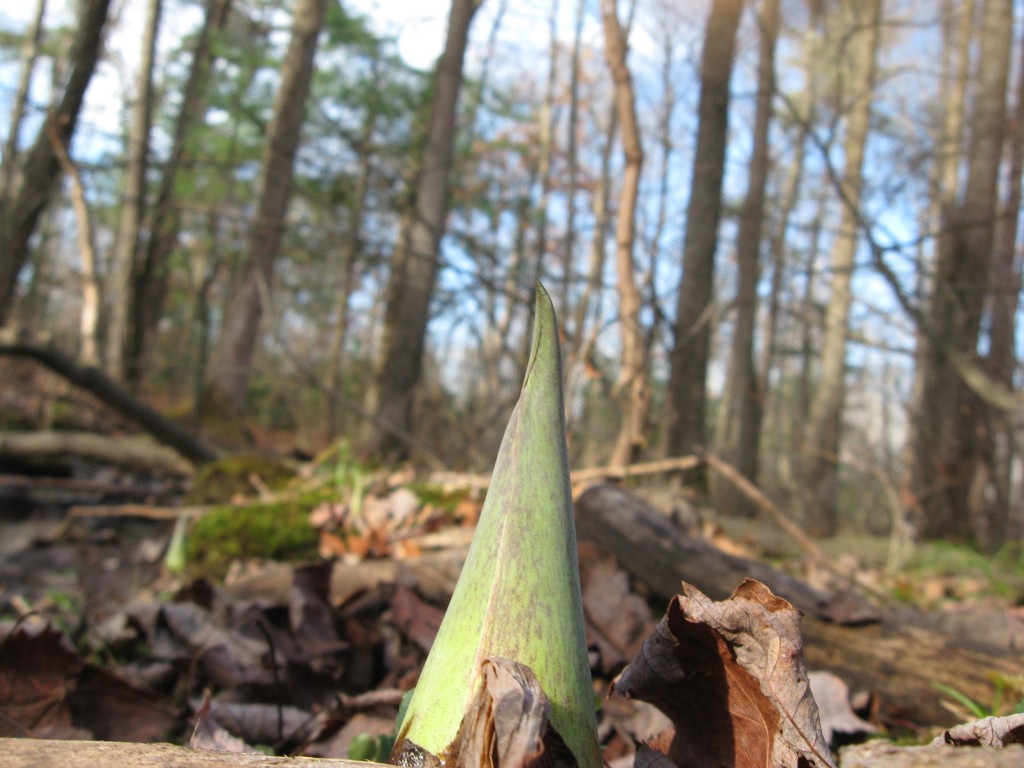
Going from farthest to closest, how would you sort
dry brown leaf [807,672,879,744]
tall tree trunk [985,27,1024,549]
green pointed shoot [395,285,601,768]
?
1. tall tree trunk [985,27,1024,549]
2. dry brown leaf [807,672,879,744]
3. green pointed shoot [395,285,601,768]

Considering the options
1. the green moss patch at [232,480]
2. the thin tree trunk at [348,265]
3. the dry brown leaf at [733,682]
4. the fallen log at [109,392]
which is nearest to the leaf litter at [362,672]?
the dry brown leaf at [733,682]

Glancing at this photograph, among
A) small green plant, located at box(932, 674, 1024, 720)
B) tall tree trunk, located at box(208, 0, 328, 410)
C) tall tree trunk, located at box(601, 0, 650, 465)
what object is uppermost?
tall tree trunk, located at box(208, 0, 328, 410)

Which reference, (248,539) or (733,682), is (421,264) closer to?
(248,539)

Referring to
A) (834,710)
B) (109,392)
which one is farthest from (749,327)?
(834,710)

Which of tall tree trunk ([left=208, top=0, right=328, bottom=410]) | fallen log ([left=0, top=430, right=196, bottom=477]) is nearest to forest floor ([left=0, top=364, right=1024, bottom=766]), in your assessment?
fallen log ([left=0, top=430, right=196, bottom=477])

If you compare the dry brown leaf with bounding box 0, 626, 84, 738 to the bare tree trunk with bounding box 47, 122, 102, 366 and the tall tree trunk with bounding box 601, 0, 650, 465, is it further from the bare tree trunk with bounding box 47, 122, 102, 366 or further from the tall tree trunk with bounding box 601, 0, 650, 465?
the bare tree trunk with bounding box 47, 122, 102, 366

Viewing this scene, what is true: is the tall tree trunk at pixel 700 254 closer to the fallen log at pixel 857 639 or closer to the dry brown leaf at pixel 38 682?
the fallen log at pixel 857 639

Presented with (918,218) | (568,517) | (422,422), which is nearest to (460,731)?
(568,517)
